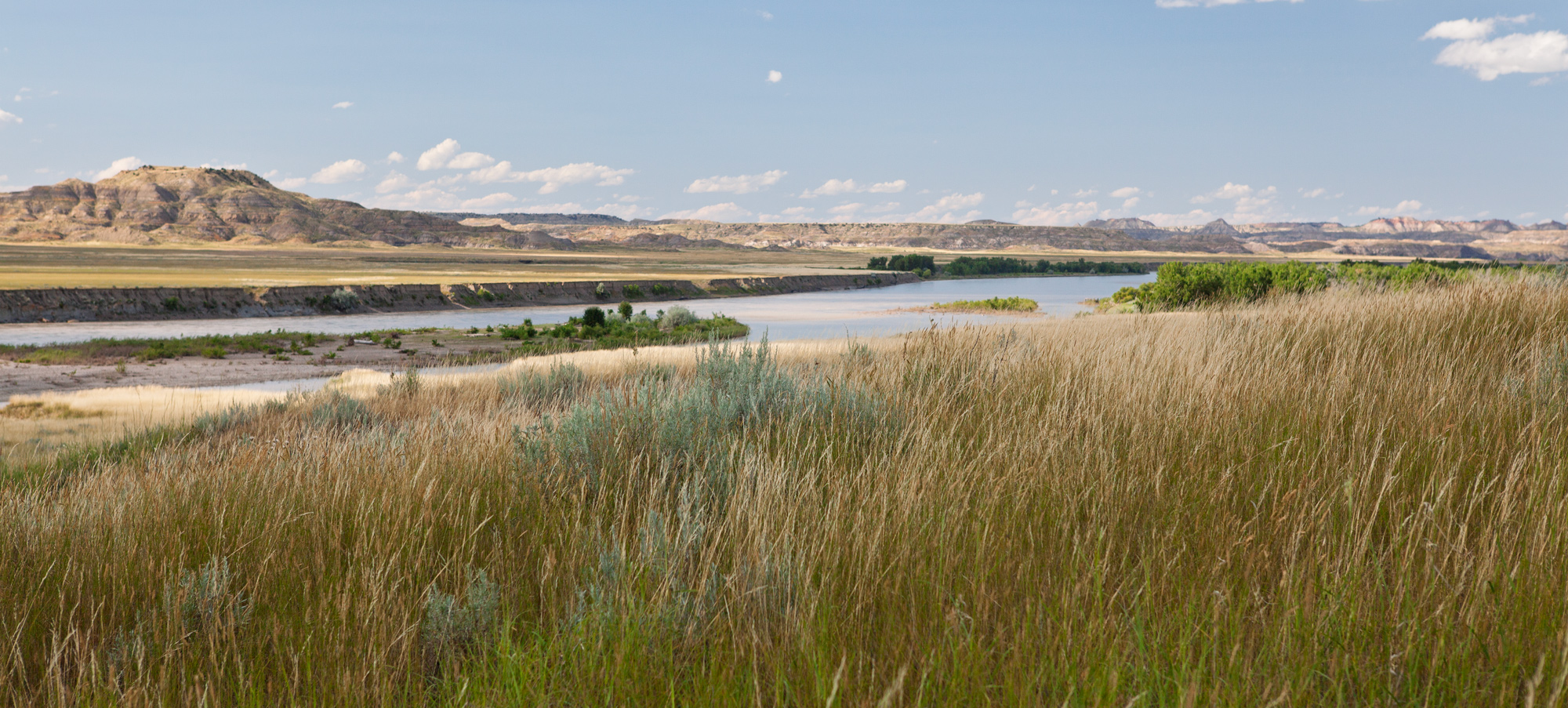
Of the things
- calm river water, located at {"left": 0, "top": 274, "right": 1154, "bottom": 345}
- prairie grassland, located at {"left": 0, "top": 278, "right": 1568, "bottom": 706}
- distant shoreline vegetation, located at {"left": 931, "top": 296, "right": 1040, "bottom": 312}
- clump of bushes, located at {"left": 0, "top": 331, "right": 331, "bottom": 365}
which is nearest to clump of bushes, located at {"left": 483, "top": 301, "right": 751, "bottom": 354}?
calm river water, located at {"left": 0, "top": 274, "right": 1154, "bottom": 345}

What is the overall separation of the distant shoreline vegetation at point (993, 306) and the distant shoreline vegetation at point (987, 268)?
8211cm

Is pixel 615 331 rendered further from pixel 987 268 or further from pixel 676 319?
pixel 987 268

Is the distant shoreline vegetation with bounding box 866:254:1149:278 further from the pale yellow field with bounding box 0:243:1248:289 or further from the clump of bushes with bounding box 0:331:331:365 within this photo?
the clump of bushes with bounding box 0:331:331:365

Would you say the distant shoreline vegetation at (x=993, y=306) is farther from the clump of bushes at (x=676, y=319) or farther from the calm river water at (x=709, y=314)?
the clump of bushes at (x=676, y=319)

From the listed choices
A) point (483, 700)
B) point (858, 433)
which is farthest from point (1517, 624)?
point (858, 433)

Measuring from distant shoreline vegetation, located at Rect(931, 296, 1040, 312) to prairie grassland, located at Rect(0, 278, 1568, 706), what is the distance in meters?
52.7

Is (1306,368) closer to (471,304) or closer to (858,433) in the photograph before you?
(858,433)

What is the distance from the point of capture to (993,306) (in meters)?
58.6

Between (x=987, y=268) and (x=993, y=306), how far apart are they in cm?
9726

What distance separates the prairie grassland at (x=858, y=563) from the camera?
6.91 feet

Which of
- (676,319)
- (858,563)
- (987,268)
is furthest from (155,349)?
(987,268)

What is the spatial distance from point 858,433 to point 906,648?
2.56 metres

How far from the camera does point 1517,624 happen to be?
2.13 meters

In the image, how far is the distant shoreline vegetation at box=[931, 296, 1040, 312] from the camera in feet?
187
